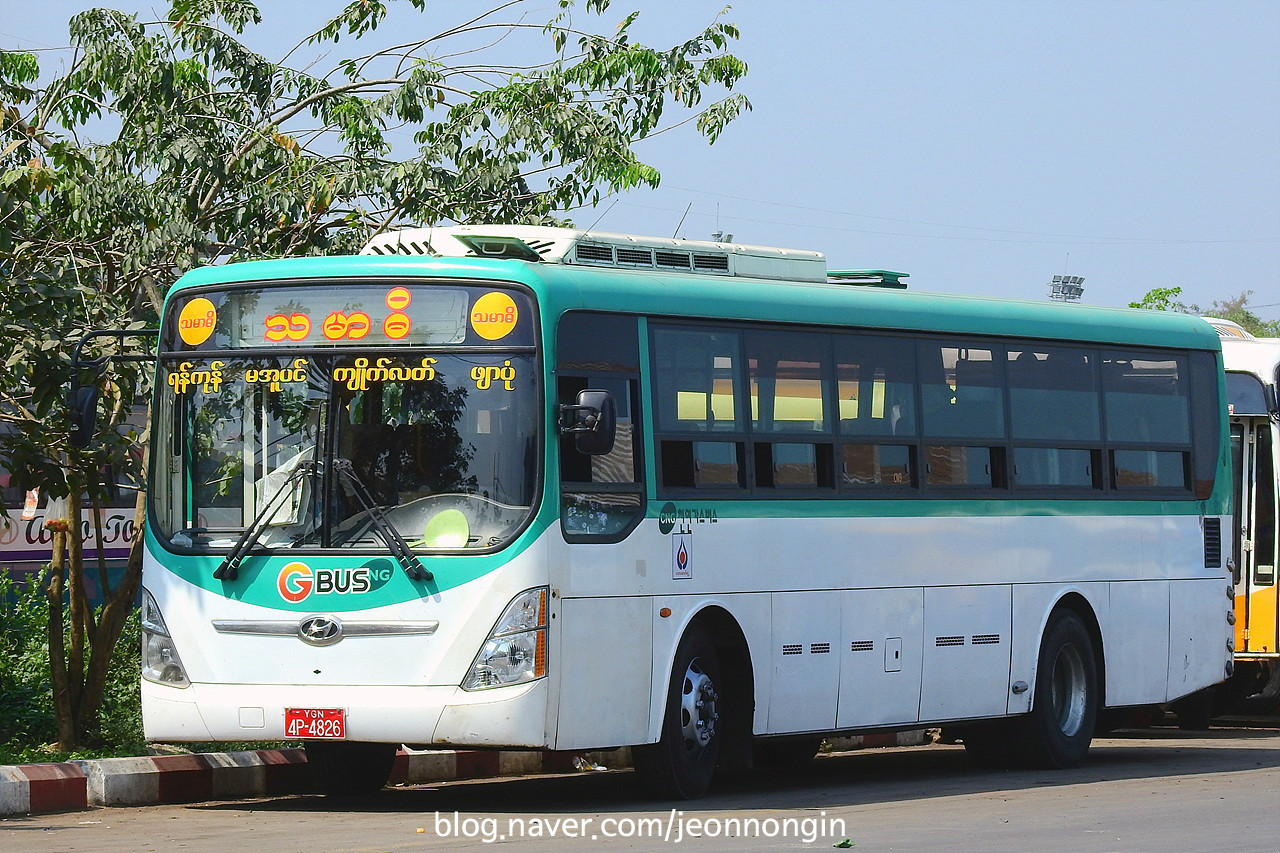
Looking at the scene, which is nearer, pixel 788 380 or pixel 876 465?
pixel 788 380

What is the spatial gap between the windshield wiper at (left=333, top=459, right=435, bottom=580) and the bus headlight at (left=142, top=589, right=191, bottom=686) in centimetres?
133

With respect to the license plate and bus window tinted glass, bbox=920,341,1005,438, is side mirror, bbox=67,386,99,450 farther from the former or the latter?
bus window tinted glass, bbox=920,341,1005,438

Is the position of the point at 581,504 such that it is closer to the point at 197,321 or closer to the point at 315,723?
the point at 315,723

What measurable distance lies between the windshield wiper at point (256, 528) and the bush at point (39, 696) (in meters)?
2.24

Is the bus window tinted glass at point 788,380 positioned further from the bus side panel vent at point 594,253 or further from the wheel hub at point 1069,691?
the wheel hub at point 1069,691

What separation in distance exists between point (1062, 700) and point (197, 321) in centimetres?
685

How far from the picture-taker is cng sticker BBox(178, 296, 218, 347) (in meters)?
10.9

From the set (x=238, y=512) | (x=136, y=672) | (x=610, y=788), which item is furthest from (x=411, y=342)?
(x=136, y=672)

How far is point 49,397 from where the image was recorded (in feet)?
40.2

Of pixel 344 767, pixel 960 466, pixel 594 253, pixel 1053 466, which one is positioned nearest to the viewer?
pixel 594 253

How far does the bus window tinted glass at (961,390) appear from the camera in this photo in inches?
510

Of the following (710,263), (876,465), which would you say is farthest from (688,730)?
(710,263)

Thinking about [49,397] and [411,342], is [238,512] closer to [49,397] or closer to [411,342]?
[411,342]

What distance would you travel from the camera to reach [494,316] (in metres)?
10.4
